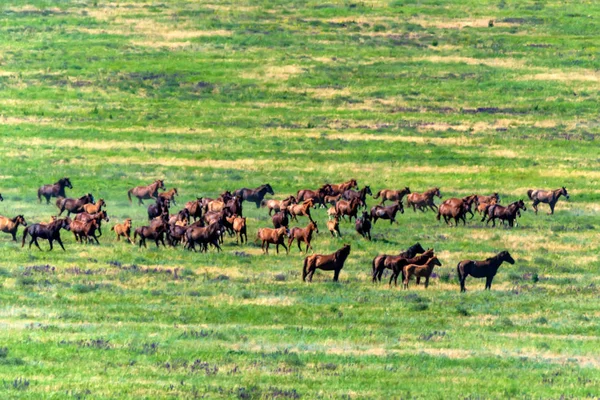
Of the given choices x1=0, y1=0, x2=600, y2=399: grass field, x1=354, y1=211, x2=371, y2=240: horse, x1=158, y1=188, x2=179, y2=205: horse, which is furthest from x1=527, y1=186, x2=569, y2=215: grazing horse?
x1=158, y1=188, x2=179, y2=205: horse

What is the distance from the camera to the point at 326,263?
1131 inches

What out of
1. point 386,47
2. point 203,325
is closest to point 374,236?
point 203,325

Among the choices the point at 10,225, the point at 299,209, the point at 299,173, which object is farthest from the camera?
→ the point at 299,173

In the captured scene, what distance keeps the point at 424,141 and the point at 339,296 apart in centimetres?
3287

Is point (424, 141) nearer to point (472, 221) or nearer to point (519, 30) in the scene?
point (472, 221)

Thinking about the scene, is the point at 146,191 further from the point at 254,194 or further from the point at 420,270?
the point at 420,270

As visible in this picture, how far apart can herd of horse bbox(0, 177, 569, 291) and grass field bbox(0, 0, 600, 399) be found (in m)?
0.58

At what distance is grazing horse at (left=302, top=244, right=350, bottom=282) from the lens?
28719 mm

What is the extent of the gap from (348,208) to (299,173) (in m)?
12.6

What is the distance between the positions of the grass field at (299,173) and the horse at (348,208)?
1.00 metres

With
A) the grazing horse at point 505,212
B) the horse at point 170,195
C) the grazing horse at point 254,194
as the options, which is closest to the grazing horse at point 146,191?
the horse at point 170,195

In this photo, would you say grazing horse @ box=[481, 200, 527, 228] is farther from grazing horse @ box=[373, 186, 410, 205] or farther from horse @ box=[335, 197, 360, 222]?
grazing horse @ box=[373, 186, 410, 205]

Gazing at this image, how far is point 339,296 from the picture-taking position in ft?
88.2

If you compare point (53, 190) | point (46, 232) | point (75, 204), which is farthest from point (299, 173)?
point (46, 232)
